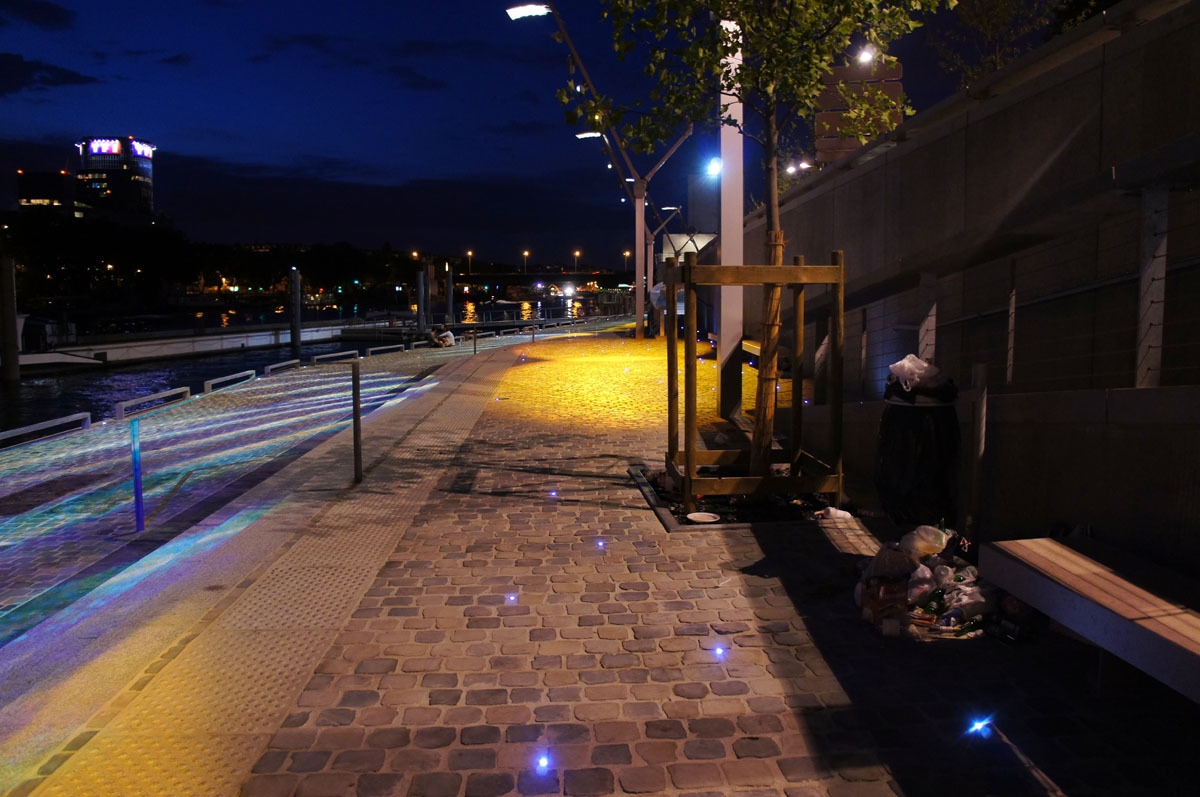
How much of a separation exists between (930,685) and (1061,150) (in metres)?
6.19

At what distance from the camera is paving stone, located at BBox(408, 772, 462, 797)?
3103 mm

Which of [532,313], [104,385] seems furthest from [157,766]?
[532,313]

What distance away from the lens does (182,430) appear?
14.7 meters

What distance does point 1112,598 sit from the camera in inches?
138

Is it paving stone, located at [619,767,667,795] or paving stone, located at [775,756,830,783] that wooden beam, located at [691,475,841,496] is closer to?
paving stone, located at [775,756,830,783]

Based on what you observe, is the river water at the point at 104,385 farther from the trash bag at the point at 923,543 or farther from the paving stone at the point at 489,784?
the paving stone at the point at 489,784

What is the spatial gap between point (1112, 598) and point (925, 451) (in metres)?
2.35

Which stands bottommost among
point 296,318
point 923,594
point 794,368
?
point 923,594

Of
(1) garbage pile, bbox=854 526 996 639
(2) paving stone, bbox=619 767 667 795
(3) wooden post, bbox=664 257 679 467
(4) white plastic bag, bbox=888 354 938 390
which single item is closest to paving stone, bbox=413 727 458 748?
(2) paving stone, bbox=619 767 667 795

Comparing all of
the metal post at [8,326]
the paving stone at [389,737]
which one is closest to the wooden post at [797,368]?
the paving stone at [389,737]

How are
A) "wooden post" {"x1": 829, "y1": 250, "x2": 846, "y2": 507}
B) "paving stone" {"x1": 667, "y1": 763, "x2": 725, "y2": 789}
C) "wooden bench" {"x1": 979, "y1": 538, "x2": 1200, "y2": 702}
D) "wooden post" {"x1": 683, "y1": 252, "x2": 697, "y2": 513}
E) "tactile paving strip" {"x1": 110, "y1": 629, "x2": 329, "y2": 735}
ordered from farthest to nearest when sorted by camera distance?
"wooden post" {"x1": 829, "y1": 250, "x2": 846, "y2": 507} < "wooden post" {"x1": 683, "y1": 252, "x2": 697, "y2": 513} < "tactile paving strip" {"x1": 110, "y1": 629, "x2": 329, "y2": 735} < "paving stone" {"x1": 667, "y1": 763, "x2": 725, "y2": 789} < "wooden bench" {"x1": 979, "y1": 538, "x2": 1200, "y2": 702}

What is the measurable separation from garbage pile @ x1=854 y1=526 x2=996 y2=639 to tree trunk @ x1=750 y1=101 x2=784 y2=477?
7.30 feet

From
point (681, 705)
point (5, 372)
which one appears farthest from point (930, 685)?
point (5, 372)

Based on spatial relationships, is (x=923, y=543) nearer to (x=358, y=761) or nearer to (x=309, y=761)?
(x=358, y=761)
